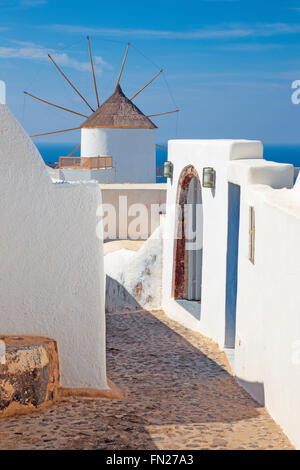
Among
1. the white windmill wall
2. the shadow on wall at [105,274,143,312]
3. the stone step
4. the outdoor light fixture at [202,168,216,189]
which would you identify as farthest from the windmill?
the stone step

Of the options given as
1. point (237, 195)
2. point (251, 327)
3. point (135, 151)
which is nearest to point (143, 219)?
point (135, 151)

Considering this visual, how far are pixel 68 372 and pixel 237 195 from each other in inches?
148

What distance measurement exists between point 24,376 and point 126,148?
66.7 feet

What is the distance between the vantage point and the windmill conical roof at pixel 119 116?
25.5 meters

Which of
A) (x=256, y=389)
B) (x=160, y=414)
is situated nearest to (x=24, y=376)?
(x=160, y=414)

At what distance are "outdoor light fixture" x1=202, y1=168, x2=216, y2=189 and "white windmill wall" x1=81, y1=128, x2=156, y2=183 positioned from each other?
1528cm

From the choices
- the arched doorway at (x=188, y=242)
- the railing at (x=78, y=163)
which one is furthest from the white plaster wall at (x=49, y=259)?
the railing at (x=78, y=163)

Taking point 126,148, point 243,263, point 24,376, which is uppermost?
point 126,148

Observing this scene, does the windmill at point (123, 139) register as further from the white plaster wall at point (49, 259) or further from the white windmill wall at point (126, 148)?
the white plaster wall at point (49, 259)

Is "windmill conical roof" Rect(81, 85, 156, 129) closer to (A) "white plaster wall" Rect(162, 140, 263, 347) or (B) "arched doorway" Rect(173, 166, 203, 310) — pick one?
(A) "white plaster wall" Rect(162, 140, 263, 347)

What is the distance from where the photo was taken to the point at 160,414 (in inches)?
242

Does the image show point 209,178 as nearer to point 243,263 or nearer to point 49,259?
point 243,263

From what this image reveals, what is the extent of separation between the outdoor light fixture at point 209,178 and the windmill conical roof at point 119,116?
16363mm

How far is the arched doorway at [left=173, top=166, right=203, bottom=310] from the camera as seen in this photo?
11.3 meters
